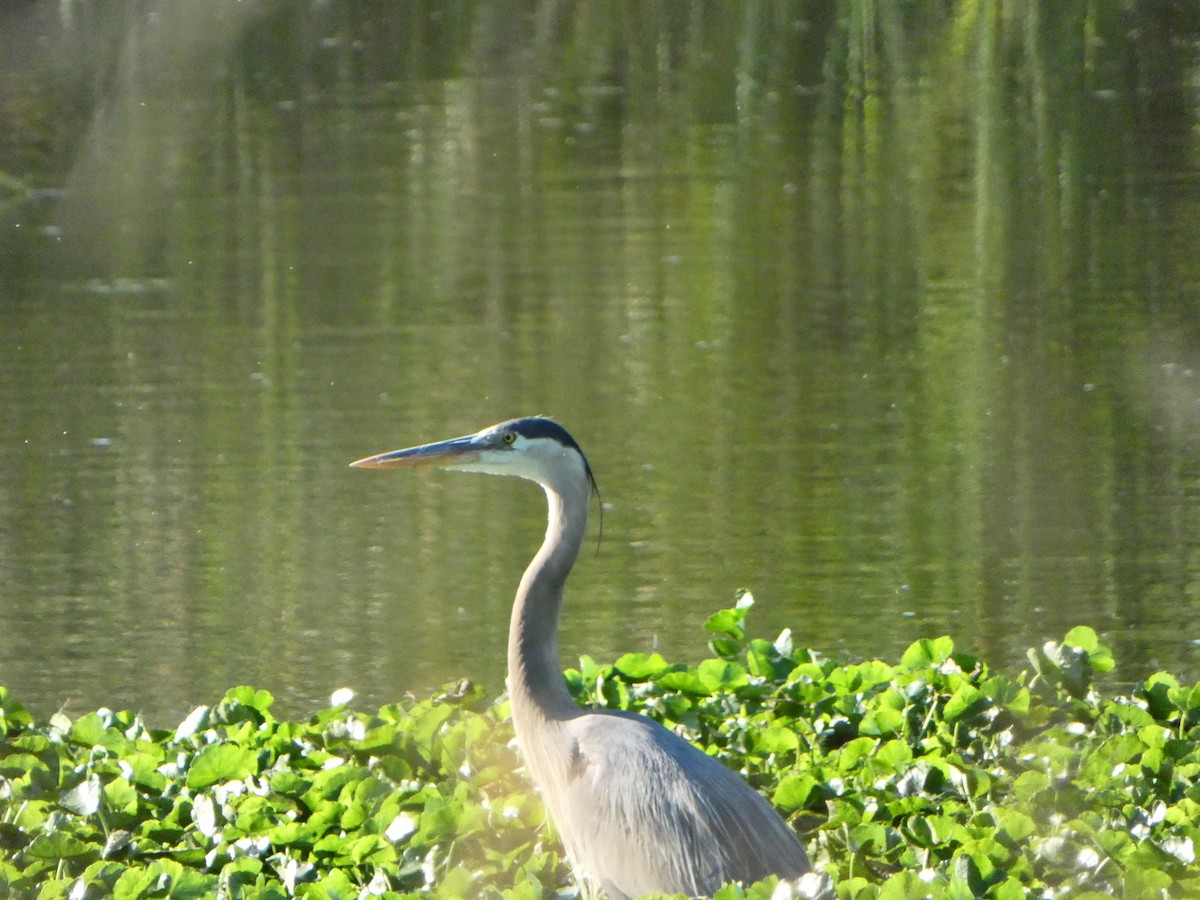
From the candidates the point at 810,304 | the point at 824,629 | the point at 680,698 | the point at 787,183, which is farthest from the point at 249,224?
the point at 680,698

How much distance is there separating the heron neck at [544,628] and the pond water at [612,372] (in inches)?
74.7

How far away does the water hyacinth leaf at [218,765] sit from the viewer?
4.63 metres

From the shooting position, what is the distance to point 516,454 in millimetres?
4582

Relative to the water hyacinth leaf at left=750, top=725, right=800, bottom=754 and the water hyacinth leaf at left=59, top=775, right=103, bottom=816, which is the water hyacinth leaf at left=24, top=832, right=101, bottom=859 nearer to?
the water hyacinth leaf at left=59, top=775, right=103, bottom=816

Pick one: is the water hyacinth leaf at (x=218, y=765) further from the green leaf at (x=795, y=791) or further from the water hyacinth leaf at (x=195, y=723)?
the green leaf at (x=795, y=791)

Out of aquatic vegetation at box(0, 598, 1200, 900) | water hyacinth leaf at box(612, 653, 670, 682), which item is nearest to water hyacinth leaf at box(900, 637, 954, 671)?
aquatic vegetation at box(0, 598, 1200, 900)

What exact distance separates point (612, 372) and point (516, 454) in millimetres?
5696

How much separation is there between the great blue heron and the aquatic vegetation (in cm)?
17

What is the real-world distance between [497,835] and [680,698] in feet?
2.37

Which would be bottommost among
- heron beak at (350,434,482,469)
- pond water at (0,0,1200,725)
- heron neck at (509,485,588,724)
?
pond water at (0,0,1200,725)

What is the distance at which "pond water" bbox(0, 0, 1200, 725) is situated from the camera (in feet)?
23.1

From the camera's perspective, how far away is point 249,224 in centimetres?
1496

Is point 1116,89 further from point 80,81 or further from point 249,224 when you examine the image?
point 80,81

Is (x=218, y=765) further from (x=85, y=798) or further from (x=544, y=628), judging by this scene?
(x=544, y=628)
